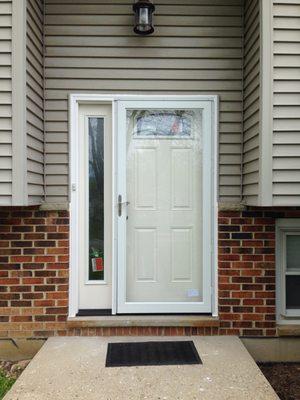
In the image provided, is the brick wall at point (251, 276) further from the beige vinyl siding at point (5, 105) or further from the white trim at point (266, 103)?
the beige vinyl siding at point (5, 105)

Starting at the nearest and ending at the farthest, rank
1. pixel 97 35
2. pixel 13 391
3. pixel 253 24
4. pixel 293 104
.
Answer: pixel 13 391 → pixel 293 104 → pixel 253 24 → pixel 97 35

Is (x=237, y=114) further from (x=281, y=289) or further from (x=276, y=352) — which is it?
(x=276, y=352)

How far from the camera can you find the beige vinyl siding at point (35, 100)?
3.21 m

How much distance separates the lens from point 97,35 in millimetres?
3590

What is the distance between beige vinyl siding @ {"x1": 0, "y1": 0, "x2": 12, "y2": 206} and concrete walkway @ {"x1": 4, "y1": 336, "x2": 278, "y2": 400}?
4.07 ft

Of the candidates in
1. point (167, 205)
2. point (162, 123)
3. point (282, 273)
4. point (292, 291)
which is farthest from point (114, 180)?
point (292, 291)

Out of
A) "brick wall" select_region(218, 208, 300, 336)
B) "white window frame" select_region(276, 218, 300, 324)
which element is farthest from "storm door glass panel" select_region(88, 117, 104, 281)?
"white window frame" select_region(276, 218, 300, 324)

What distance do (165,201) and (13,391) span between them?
1.90m

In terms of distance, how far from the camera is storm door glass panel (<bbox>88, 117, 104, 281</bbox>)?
12.2ft

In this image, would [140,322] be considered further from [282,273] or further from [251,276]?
[282,273]

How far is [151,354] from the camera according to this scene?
10.4 ft

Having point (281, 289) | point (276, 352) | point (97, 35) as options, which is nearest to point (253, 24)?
point (97, 35)

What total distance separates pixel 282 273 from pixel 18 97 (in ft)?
8.58

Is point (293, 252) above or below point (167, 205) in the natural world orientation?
below
